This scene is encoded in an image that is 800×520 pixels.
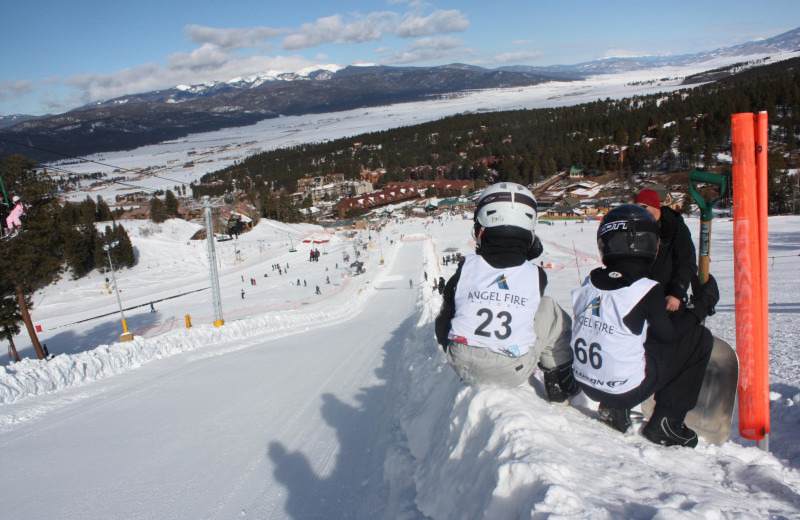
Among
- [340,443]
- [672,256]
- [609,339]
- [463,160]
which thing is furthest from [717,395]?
[463,160]

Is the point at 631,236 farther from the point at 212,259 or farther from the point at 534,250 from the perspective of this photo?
the point at 212,259

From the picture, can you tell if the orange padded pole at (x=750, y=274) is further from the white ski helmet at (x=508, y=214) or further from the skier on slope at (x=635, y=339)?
the white ski helmet at (x=508, y=214)

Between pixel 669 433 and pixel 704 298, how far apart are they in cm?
102

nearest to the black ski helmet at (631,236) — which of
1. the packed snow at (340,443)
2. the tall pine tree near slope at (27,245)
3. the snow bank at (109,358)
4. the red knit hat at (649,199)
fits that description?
the red knit hat at (649,199)

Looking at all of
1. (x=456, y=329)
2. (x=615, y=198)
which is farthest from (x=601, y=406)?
(x=615, y=198)

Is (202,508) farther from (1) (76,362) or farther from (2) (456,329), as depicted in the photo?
(1) (76,362)

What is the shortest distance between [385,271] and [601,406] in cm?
3297

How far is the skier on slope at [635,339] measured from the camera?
2.82 m

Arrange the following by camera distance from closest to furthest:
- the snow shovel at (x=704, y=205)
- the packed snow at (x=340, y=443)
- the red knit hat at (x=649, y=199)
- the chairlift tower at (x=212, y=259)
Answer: the packed snow at (x=340, y=443), the snow shovel at (x=704, y=205), the red knit hat at (x=649, y=199), the chairlift tower at (x=212, y=259)

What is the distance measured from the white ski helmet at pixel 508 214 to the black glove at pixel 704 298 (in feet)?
4.20

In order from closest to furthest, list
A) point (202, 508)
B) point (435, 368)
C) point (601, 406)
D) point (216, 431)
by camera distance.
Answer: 1. point (601, 406)
2. point (202, 508)
3. point (216, 431)
4. point (435, 368)

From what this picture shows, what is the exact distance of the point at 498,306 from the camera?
3.02 metres

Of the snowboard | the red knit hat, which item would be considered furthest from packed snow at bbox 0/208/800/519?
the red knit hat

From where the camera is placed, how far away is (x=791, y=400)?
351cm
